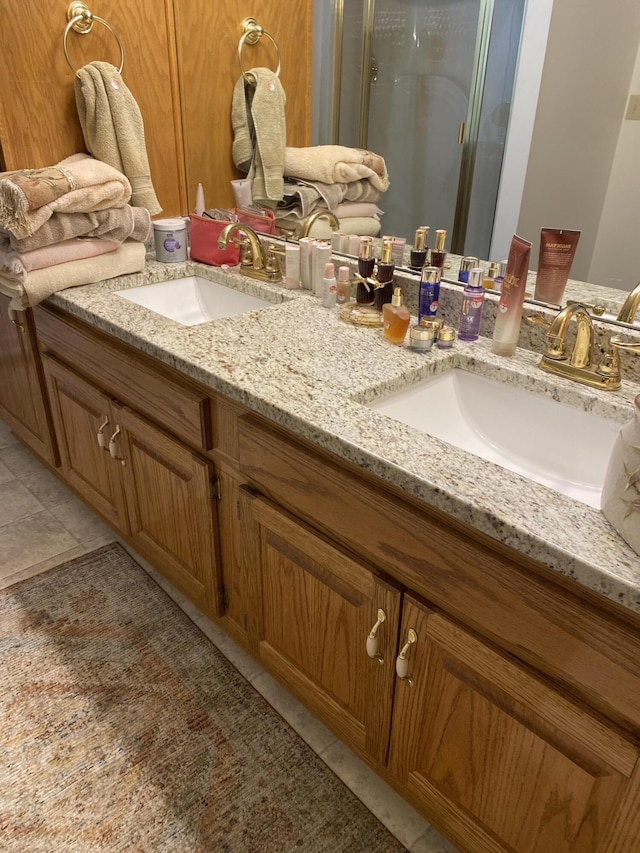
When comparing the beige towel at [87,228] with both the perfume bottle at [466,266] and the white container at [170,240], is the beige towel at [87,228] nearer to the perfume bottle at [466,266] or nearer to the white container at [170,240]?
the white container at [170,240]

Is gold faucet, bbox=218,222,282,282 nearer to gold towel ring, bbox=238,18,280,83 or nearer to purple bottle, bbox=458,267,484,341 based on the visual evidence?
gold towel ring, bbox=238,18,280,83

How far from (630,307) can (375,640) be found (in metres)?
0.73

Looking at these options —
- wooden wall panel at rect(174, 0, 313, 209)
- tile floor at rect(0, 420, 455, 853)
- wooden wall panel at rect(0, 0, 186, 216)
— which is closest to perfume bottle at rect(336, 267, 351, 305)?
wooden wall panel at rect(174, 0, 313, 209)

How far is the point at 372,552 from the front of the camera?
3.09 feet

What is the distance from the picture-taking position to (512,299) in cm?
116

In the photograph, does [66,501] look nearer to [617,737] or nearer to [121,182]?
[121,182]

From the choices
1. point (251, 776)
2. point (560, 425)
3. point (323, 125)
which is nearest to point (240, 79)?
point (323, 125)

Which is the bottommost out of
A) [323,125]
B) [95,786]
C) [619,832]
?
[95,786]

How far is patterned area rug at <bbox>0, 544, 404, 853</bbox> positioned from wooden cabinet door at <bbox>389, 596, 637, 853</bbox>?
0.97 ft

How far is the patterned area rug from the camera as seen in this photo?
118 cm

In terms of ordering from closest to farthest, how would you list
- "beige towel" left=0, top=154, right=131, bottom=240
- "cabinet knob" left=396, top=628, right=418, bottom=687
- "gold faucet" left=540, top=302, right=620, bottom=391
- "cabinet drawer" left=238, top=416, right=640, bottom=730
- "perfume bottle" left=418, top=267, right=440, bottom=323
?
"cabinet drawer" left=238, top=416, right=640, bottom=730
"cabinet knob" left=396, top=628, right=418, bottom=687
"gold faucet" left=540, top=302, right=620, bottom=391
"perfume bottle" left=418, top=267, right=440, bottom=323
"beige towel" left=0, top=154, right=131, bottom=240

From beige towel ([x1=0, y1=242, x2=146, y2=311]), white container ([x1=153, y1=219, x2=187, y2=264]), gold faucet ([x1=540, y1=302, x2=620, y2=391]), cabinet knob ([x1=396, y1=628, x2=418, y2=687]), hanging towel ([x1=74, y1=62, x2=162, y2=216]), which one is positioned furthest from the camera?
white container ([x1=153, y1=219, x2=187, y2=264])

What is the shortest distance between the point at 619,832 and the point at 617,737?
142 millimetres

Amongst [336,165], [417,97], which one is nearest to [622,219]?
[417,97]
